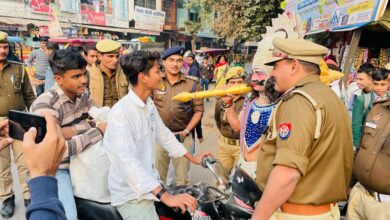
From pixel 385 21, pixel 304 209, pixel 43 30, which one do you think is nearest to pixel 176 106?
pixel 304 209

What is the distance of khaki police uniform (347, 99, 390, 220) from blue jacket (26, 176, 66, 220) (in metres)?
1.96

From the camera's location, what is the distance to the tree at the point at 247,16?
495 inches

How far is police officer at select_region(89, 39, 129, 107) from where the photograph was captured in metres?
3.72

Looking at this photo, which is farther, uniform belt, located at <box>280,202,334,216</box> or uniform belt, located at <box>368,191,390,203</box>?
uniform belt, located at <box>368,191,390,203</box>

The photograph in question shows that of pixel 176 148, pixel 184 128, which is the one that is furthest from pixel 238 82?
pixel 176 148

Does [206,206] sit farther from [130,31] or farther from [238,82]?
[130,31]

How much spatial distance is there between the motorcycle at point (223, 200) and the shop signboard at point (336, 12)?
6.79 ft

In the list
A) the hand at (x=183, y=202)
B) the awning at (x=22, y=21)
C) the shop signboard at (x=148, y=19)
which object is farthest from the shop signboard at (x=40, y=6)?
the hand at (x=183, y=202)

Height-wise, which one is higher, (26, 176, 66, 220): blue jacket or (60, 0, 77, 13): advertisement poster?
(60, 0, 77, 13): advertisement poster

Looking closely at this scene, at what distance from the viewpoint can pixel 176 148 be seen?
249cm

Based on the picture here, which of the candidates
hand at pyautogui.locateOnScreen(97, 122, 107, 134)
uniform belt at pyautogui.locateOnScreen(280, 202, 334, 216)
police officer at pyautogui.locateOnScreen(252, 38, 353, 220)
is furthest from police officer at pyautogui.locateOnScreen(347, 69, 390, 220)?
hand at pyautogui.locateOnScreen(97, 122, 107, 134)

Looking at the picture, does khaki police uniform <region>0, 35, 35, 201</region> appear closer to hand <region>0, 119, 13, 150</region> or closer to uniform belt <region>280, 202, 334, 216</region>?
hand <region>0, 119, 13, 150</region>

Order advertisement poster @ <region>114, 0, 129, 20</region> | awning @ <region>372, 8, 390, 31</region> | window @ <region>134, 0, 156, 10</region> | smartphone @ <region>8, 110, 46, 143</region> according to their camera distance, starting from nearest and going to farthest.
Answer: smartphone @ <region>8, 110, 46, 143</region> < awning @ <region>372, 8, 390, 31</region> < advertisement poster @ <region>114, 0, 129, 20</region> < window @ <region>134, 0, 156, 10</region>

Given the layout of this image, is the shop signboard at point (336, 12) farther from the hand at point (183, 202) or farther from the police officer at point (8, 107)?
the police officer at point (8, 107)
